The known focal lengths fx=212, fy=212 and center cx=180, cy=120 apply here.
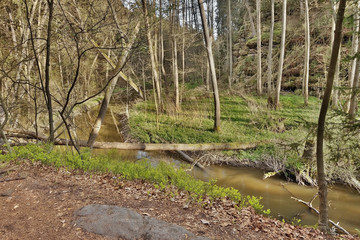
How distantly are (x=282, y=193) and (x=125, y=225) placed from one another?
6.15 meters

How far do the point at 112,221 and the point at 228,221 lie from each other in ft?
6.12

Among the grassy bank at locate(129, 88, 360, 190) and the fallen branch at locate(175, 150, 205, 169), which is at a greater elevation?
the grassy bank at locate(129, 88, 360, 190)

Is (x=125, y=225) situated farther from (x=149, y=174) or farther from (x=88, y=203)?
(x=149, y=174)

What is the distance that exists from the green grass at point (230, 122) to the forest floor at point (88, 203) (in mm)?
6494

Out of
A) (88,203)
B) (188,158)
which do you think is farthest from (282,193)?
(88,203)

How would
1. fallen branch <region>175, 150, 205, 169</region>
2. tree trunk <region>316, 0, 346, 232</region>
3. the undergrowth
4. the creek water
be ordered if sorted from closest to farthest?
tree trunk <region>316, 0, 346, 232</region>
the undergrowth
the creek water
fallen branch <region>175, 150, 205, 169</region>

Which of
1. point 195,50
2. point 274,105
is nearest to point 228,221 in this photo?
point 274,105

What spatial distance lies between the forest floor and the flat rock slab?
125 millimetres

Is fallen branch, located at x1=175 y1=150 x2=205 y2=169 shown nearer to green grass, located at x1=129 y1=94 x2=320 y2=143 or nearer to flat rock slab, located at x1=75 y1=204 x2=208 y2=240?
green grass, located at x1=129 y1=94 x2=320 y2=143

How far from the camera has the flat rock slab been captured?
2826 mm

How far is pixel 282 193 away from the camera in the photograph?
725cm

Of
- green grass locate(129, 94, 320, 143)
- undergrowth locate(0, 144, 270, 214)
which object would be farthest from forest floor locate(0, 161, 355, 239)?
green grass locate(129, 94, 320, 143)

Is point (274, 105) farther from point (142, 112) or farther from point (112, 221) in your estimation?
point (112, 221)

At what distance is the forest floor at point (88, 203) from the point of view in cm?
289
